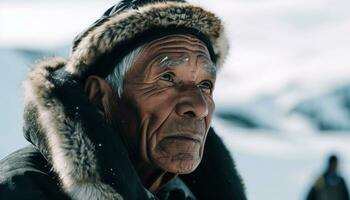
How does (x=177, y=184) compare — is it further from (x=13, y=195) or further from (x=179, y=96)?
(x=13, y=195)

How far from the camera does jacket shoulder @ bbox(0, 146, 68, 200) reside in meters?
3.90

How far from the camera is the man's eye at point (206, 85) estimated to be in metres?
4.27

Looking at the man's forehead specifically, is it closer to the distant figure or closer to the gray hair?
the gray hair

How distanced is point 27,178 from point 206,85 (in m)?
0.67

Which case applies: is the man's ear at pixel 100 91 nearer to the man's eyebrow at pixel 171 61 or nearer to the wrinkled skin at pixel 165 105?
the wrinkled skin at pixel 165 105

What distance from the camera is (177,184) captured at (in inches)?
173

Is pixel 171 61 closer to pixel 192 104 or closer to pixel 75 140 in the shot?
pixel 192 104

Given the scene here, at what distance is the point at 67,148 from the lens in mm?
3979

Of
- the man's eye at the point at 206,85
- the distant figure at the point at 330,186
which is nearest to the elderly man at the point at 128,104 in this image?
the man's eye at the point at 206,85

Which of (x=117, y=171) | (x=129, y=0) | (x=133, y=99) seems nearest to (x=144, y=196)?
(x=117, y=171)

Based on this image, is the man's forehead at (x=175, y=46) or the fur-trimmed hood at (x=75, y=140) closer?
the fur-trimmed hood at (x=75, y=140)

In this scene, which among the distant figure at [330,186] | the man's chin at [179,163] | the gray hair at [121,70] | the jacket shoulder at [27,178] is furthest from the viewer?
the distant figure at [330,186]

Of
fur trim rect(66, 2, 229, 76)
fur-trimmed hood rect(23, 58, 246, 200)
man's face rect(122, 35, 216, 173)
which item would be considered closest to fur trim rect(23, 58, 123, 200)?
fur-trimmed hood rect(23, 58, 246, 200)

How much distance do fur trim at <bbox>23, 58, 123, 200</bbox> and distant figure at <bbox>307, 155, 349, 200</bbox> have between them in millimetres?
9022
